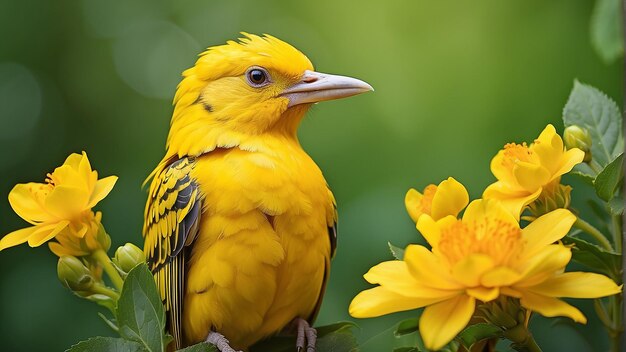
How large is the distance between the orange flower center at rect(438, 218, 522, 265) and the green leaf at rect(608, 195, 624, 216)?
108 millimetres

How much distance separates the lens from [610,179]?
1.90 ft

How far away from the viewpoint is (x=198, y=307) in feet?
2.52

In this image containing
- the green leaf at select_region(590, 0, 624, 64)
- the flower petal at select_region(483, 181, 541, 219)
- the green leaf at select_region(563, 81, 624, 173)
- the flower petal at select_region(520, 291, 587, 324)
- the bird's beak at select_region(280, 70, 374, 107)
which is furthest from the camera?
the green leaf at select_region(590, 0, 624, 64)

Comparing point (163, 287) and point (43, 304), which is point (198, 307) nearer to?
point (163, 287)

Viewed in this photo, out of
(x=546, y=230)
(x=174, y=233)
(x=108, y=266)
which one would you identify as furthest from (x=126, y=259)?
(x=546, y=230)

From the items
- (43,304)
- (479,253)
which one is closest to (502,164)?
(479,253)

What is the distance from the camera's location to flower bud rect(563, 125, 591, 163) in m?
0.62

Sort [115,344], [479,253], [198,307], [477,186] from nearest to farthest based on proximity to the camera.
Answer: [479,253], [115,344], [198,307], [477,186]

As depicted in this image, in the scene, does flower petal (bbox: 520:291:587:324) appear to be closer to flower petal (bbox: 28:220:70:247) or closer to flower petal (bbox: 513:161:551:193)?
flower petal (bbox: 513:161:551:193)

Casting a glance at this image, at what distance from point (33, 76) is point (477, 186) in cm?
76

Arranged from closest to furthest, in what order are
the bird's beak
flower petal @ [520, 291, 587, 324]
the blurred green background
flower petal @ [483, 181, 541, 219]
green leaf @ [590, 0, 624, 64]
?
flower petal @ [520, 291, 587, 324], flower petal @ [483, 181, 541, 219], the bird's beak, green leaf @ [590, 0, 624, 64], the blurred green background

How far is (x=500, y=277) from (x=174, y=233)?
0.39 meters

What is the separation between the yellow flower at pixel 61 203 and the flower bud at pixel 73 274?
0.02 meters

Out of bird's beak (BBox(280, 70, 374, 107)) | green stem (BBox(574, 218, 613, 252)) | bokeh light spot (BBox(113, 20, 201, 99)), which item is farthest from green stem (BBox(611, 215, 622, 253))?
bokeh light spot (BBox(113, 20, 201, 99))
